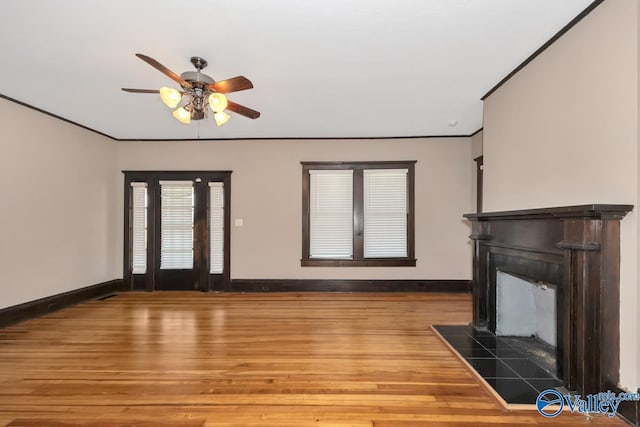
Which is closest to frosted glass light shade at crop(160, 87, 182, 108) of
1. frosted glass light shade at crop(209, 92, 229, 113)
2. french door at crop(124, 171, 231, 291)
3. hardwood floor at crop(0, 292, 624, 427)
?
frosted glass light shade at crop(209, 92, 229, 113)


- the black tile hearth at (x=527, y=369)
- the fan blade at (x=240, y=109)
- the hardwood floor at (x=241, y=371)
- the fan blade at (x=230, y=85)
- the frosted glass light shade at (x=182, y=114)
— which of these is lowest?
the hardwood floor at (x=241, y=371)

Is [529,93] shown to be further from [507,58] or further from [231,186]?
[231,186]

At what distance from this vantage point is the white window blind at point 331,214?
17.6 feet

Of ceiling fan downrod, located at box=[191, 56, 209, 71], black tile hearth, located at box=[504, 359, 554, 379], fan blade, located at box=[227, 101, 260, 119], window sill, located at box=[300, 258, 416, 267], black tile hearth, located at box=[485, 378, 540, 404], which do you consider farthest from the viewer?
window sill, located at box=[300, 258, 416, 267]

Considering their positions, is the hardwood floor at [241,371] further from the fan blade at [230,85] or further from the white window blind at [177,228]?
the fan blade at [230,85]

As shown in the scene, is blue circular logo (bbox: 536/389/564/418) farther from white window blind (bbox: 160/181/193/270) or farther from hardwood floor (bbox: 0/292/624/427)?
white window blind (bbox: 160/181/193/270)

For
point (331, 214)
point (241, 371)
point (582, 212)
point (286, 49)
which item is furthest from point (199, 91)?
point (331, 214)

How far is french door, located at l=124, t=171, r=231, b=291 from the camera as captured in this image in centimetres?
543

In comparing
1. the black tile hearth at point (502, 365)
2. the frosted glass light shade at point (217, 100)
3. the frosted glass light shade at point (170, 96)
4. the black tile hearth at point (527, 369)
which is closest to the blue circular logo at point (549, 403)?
the black tile hearth at point (502, 365)

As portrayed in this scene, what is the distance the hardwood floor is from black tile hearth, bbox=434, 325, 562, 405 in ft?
0.37

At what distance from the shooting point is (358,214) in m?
5.30

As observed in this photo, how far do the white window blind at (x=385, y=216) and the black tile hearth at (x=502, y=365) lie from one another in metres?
2.04

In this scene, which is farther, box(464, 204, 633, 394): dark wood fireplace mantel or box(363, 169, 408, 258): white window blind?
box(363, 169, 408, 258): white window blind

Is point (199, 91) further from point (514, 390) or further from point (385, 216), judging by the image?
point (385, 216)
